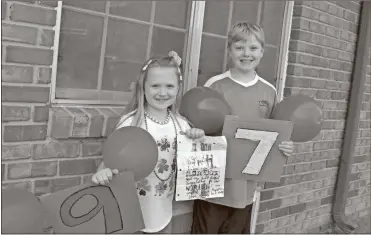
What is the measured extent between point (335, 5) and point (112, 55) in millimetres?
2094

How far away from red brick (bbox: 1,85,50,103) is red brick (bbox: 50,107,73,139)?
0.09 m

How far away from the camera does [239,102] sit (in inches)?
98.6

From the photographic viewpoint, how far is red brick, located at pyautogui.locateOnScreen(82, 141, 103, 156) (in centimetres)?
241

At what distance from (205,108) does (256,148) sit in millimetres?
355

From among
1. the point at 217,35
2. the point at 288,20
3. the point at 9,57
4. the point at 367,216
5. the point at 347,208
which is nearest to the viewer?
the point at 9,57

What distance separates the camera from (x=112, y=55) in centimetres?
261

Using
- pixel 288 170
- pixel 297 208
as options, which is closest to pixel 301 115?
pixel 288 170

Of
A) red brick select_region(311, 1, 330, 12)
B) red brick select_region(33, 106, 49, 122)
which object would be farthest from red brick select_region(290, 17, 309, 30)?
red brick select_region(33, 106, 49, 122)

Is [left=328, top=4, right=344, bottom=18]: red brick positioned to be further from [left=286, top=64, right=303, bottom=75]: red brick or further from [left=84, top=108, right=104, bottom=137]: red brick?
[left=84, top=108, right=104, bottom=137]: red brick

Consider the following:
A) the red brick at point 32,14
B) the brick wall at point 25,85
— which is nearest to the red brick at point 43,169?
the brick wall at point 25,85

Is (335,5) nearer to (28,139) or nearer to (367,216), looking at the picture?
(367,216)

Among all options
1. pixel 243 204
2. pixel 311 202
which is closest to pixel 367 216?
pixel 311 202

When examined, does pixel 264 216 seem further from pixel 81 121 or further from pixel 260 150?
pixel 81 121

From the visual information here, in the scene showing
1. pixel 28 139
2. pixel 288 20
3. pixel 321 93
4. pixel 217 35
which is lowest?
pixel 28 139
